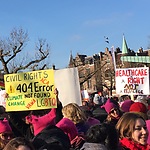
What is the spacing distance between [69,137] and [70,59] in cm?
6839

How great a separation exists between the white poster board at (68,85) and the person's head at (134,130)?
331 cm

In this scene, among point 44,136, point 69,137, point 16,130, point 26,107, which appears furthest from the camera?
point 26,107

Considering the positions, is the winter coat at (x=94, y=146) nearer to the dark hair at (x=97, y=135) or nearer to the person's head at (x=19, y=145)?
the dark hair at (x=97, y=135)

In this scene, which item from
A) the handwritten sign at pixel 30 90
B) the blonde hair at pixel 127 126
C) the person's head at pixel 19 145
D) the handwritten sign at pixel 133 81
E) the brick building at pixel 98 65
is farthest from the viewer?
the brick building at pixel 98 65

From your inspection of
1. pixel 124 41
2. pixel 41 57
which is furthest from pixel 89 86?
pixel 41 57

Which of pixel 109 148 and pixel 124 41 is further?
pixel 124 41

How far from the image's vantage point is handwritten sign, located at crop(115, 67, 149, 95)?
406 inches

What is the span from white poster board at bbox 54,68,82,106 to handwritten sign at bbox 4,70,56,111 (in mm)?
535

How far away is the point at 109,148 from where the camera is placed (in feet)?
11.2

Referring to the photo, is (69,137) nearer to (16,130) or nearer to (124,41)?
(16,130)

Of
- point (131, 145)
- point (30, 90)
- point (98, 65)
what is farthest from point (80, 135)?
point (98, 65)

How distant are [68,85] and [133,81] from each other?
3.49 m

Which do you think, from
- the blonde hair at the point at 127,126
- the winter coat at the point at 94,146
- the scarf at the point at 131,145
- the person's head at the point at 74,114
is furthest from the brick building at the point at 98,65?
the winter coat at the point at 94,146

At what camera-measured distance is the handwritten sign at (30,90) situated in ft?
22.8
